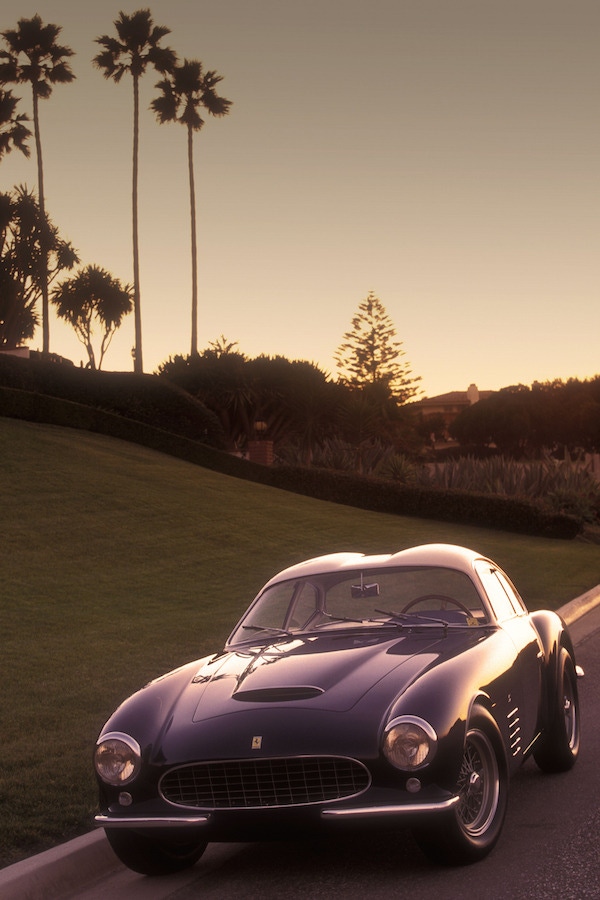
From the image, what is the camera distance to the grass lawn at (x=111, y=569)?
7738 millimetres

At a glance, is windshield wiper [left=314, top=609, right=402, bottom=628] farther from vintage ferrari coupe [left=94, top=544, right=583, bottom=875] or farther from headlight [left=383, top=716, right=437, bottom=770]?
headlight [left=383, top=716, right=437, bottom=770]

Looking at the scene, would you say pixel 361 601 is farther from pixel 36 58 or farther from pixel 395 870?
pixel 36 58

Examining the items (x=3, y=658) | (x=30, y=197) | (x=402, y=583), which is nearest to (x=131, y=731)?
(x=402, y=583)

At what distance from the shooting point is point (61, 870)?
5441 millimetres

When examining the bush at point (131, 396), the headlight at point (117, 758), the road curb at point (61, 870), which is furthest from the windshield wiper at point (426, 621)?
the bush at point (131, 396)

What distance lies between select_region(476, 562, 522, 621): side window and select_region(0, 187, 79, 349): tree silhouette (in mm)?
60307

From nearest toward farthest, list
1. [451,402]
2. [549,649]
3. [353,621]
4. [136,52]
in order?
[353,621]
[549,649]
[136,52]
[451,402]

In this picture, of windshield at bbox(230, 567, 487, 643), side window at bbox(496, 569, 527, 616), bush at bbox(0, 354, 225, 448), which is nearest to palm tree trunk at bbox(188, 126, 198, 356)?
bush at bbox(0, 354, 225, 448)

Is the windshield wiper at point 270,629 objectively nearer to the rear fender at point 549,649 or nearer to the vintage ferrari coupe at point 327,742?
the vintage ferrari coupe at point 327,742

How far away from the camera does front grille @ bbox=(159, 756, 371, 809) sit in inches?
202

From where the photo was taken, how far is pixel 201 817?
5.16 metres

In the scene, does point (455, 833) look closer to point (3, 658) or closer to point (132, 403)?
point (3, 658)

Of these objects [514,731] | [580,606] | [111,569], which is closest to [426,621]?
[514,731]

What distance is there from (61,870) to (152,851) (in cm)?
44
